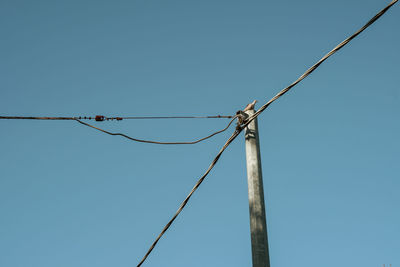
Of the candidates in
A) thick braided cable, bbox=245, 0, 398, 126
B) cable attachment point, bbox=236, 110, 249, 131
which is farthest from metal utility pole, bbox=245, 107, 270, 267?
thick braided cable, bbox=245, 0, 398, 126

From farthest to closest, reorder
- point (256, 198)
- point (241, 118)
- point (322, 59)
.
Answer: point (241, 118), point (256, 198), point (322, 59)

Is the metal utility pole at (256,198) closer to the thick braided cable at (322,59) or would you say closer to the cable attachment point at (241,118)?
the cable attachment point at (241,118)

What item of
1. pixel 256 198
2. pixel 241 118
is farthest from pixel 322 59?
pixel 256 198

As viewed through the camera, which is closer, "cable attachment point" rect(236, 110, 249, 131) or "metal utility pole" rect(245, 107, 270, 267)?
"metal utility pole" rect(245, 107, 270, 267)

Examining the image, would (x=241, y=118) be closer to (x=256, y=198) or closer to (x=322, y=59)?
(x=256, y=198)

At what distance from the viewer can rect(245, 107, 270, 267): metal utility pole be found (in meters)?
5.58

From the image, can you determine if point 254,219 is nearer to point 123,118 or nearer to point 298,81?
point 298,81

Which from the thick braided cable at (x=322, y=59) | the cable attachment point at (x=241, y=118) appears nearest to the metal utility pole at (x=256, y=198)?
the cable attachment point at (x=241, y=118)

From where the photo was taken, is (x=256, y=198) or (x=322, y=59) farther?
(x=256, y=198)

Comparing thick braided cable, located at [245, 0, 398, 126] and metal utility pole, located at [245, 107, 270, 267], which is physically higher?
thick braided cable, located at [245, 0, 398, 126]

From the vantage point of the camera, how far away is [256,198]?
19.9ft

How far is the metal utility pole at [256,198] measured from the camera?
5582 mm

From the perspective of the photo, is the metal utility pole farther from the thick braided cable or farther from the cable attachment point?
the thick braided cable

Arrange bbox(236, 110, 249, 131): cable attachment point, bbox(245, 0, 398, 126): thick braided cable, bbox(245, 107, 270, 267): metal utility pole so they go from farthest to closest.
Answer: bbox(236, 110, 249, 131): cable attachment point, bbox(245, 107, 270, 267): metal utility pole, bbox(245, 0, 398, 126): thick braided cable
